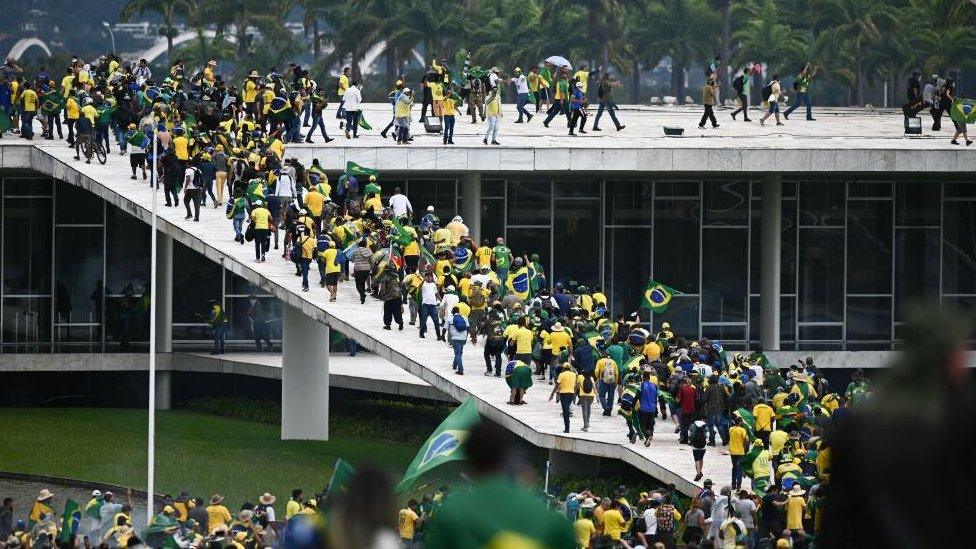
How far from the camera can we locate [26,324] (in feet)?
123

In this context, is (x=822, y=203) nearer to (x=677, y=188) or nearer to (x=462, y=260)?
(x=677, y=188)

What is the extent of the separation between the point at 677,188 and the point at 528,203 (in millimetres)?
3113

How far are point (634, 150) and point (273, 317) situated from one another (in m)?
8.28

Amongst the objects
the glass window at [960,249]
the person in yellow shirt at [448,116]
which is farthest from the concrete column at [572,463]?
the glass window at [960,249]

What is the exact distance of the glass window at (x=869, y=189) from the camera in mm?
39500

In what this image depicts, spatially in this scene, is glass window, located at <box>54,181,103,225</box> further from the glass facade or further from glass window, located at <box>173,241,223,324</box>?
glass window, located at <box>173,241,223,324</box>

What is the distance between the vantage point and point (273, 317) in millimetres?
38500

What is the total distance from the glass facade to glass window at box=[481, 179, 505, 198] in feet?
0.09

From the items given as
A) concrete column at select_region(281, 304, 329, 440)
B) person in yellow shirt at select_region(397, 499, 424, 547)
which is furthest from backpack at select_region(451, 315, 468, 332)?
concrete column at select_region(281, 304, 329, 440)

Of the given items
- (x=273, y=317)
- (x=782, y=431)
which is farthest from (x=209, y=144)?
(x=782, y=431)

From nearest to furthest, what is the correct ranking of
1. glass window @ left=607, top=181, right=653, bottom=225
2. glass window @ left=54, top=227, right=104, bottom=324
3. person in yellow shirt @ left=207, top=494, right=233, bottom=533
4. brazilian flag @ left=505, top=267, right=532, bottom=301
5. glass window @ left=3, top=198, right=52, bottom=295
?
person in yellow shirt @ left=207, top=494, right=233, bottom=533 < brazilian flag @ left=505, top=267, right=532, bottom=301 < glass window @ left=3, top=198, right=52, bottom=295 < glass window @ left=54, top=227, right=104, bottom=324 < glass window @ left=607, top=181, right=653, bottom=225

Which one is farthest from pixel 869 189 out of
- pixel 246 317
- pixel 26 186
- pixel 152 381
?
pixel 152 381

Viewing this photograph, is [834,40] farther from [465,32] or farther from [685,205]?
[685,205]

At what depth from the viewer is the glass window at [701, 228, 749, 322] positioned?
39.8m
